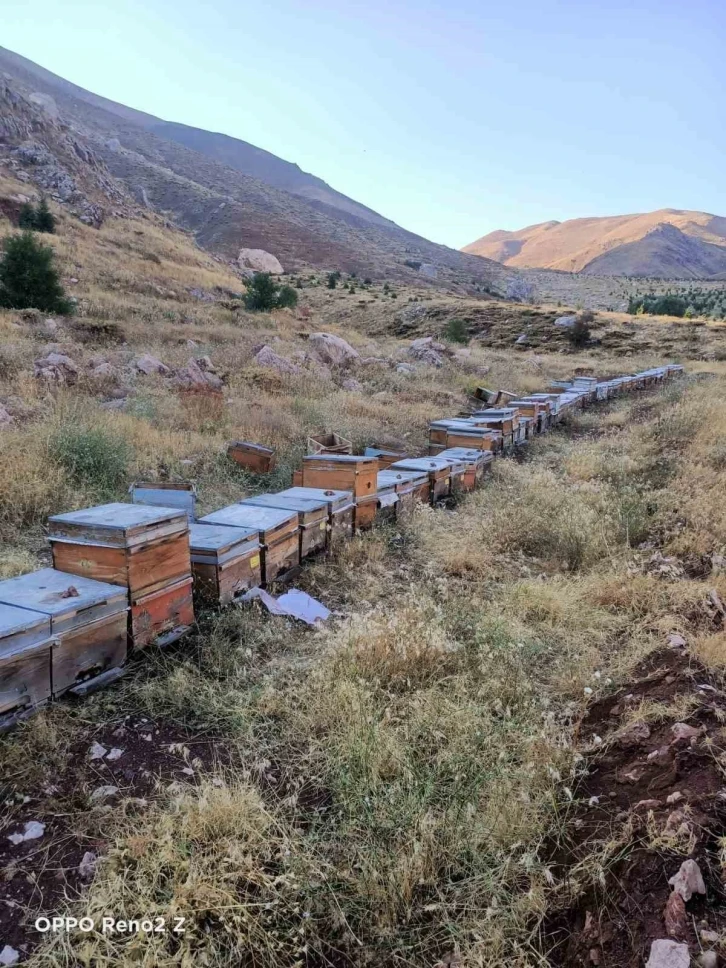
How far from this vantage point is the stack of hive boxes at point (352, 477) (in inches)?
200

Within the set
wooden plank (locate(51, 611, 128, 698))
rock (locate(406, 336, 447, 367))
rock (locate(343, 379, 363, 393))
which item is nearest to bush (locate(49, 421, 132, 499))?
wooden plank (locate(51, 611, 128, 698))

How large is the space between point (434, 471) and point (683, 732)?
4.05m

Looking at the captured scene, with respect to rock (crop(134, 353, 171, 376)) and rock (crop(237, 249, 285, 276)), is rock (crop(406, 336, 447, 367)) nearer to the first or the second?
rock (crop(134, 353, 171, 376))

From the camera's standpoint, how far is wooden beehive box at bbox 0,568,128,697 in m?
2.66

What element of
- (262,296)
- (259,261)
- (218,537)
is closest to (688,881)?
(218,537)

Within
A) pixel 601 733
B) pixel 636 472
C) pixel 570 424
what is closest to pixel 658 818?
pixel 601 733

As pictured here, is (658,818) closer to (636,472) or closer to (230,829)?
(230,829)

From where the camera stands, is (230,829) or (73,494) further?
(73,494)

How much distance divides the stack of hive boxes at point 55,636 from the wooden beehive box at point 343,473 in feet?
8.01

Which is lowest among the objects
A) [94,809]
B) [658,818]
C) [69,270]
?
[94,809]

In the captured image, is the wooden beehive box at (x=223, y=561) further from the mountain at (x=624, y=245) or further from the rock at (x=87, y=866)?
the mountain at (x=624, y=245)

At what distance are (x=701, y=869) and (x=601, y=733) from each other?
0.90 metres

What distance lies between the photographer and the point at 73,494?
17.2 feet

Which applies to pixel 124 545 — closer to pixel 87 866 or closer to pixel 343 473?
pixel 87 866
